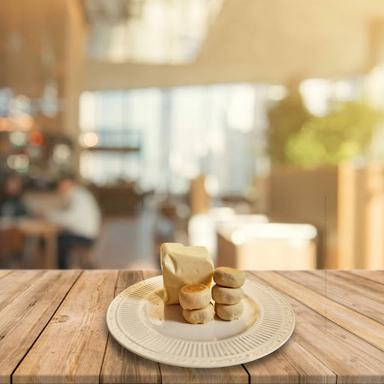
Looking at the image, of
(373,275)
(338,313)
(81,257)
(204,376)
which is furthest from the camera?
(81,257)

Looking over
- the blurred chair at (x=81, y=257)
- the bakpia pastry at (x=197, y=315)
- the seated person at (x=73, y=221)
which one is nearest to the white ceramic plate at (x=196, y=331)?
the bakpia pastry at (x=197, y=315)

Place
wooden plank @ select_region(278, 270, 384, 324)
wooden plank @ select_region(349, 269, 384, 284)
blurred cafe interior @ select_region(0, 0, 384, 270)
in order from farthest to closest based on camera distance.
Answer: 1. blurred cafe interior @ select_region(0, 0, 384, 270)
2. wooden plank @ select_region(349, 269, 384, 284)
3. wooden plank @ select_region(278, 270, 384, 324)

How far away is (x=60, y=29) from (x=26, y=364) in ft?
25.4

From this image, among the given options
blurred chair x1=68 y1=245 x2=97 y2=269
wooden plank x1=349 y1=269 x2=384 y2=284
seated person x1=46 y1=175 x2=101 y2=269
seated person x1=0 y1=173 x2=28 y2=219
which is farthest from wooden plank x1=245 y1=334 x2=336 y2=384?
seated person x1=0 y1=173 x2=28 y2=219

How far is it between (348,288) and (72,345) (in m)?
0.67

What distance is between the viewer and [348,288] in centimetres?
95

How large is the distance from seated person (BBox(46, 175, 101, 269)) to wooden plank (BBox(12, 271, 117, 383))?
3020mm

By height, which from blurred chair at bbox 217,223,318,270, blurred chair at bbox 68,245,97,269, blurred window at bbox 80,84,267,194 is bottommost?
blurred chair at bbox 68,245,97,269

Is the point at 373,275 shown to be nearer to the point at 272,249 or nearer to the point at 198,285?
the point at 198,285

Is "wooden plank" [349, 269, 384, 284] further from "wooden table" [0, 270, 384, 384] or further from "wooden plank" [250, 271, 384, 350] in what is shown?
"wooden plank" [250, 271, 384, 350]

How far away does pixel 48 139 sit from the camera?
24.8 ft

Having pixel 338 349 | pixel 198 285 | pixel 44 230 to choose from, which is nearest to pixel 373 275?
pixel 338 349

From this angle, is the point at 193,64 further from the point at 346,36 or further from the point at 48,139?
the point at 48,139

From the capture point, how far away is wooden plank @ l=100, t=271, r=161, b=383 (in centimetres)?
54
